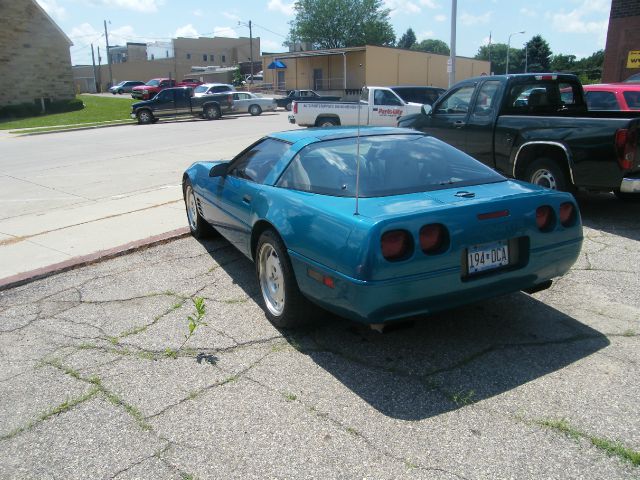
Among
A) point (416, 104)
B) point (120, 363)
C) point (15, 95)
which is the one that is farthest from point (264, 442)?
point (15, 95)

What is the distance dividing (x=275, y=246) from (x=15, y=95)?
38528 mm

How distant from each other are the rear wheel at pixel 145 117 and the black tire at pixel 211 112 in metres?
2.82

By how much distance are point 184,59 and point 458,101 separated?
88186 mm

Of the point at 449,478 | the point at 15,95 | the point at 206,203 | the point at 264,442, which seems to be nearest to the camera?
the point at 449,478

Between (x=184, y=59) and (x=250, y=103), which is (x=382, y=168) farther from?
(x=184, y=59)

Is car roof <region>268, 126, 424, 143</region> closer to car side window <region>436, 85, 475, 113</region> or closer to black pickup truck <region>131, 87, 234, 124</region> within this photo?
car side window <region>436, 85, 475, 113</region>

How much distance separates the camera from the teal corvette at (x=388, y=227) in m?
3.18

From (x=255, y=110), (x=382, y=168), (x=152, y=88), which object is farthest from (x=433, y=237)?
(x=152, y=88)

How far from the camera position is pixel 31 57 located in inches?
1447

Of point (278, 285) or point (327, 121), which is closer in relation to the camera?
point (278, 285)

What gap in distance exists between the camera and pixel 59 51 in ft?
127

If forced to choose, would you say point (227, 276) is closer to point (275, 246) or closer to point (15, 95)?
point (275, 246)

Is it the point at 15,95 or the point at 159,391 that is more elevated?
the point at 15,95

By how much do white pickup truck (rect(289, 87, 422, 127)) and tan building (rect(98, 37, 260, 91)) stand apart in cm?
6496
